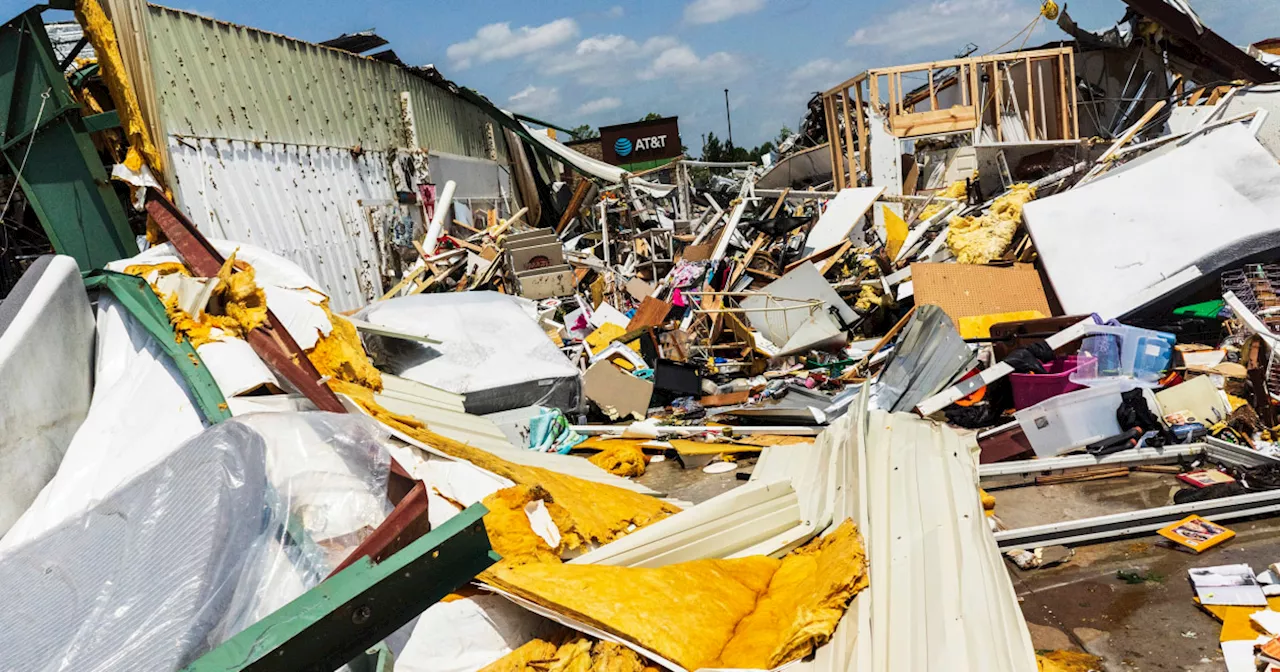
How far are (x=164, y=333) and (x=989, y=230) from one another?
741cm

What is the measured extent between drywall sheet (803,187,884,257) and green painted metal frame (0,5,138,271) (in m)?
6.99

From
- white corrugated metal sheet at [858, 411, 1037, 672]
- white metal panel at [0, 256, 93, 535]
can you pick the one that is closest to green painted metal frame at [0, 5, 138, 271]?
white metal panel at [0, 256, 93, 535]

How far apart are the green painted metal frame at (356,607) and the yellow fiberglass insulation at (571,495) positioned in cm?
130

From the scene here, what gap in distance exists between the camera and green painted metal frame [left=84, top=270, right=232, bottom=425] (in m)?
3.67

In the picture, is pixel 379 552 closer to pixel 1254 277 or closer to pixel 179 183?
pixel 179 183

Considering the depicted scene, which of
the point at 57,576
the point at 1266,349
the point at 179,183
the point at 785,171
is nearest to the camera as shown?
the point at 57,576

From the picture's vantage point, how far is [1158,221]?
6973mm

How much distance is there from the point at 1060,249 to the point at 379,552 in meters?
6.94

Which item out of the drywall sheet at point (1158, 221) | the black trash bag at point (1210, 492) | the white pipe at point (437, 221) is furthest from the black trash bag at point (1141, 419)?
the white pipe at point (437, 221)

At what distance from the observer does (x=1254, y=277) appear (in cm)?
629

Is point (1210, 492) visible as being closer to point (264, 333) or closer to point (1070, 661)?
point (1070, 661)

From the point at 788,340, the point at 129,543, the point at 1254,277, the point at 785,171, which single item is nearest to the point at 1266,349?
the point at 1254,277

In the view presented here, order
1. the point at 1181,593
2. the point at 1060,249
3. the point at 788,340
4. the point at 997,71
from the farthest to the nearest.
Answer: the point at 997,71 → the point at 788,340 → the point at 1060,249 → the point at 1181,593

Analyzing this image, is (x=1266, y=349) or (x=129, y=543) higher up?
(x=129, y=543)
